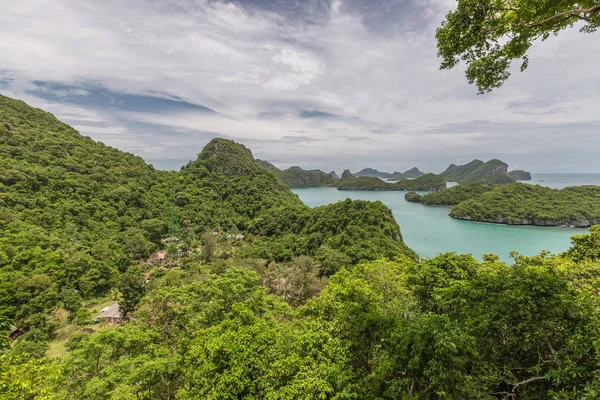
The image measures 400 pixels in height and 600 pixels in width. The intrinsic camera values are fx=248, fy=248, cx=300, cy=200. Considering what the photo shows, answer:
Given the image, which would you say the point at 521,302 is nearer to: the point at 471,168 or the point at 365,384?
the point at 365,384

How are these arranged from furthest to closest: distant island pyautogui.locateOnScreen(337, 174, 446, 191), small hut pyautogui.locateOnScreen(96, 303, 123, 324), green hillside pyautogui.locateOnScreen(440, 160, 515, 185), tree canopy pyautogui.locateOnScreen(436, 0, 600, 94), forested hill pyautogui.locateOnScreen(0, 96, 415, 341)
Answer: green hillside pyautogui.locateOnScreen(440, 160, 515, 185), distant island pyautogui.locateOnScreen(337, 174, 446, 191), forested hill pyautogui.locateOnScreen(0, 96, 415, 341), small hut pyautogui.locateOnScreen(96, 303, 123, 324), tree canopy pyautogui.locateOnScreen(436, 0, 600, 94)

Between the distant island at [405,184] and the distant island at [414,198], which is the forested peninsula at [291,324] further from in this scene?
the distant island at [405,184]

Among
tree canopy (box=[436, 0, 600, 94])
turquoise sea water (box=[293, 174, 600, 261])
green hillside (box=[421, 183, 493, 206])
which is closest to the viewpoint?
tree canopy (box=[436, 0, 600, 94])

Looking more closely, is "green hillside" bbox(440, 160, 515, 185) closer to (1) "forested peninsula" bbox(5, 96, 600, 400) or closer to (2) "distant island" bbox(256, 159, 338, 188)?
(2) "distant island" bbox(256, 159, 338, 188)

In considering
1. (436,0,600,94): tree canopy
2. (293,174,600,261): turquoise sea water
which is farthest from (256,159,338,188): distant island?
(436,0,600,94): tree canopy

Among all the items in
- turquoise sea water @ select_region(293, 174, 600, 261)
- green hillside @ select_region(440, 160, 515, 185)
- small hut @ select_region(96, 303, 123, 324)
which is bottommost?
small hut @ select_region(96, 303, 123, 324)

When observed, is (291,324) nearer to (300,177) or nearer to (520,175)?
(300,177)

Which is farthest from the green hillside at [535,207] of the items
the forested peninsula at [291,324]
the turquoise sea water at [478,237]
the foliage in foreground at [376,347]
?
the foliage in foreground at [376,347]

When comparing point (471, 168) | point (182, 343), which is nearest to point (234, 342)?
point (182, 343)
